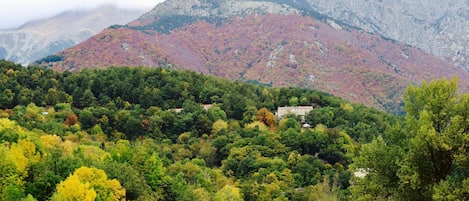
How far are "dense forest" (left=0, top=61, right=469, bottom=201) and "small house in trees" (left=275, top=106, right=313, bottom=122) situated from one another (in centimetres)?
216

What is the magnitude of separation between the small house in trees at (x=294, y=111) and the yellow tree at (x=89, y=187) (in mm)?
61438

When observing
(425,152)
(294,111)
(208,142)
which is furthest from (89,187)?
(294,111)

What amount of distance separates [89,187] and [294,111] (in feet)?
217

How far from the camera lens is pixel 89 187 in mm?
38500

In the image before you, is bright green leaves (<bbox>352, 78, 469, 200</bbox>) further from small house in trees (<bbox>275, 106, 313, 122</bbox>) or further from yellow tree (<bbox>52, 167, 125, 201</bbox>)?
small house in trees (<bbox>275, 106, 313, 122</bbox>)

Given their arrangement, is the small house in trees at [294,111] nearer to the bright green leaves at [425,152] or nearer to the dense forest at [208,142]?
the dense forest at [208,142]

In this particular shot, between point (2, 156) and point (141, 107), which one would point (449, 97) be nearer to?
point (2, 156)

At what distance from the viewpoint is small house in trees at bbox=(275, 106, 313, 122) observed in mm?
100269

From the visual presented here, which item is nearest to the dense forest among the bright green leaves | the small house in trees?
the bright green leaves

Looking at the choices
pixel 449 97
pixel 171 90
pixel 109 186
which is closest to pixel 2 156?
pixel 109 186

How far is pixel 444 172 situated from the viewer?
22250 millimetres

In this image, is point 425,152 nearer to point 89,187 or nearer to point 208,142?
point 89,187

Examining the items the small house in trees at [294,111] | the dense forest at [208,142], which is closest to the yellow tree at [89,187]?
the dense forest at [208,142]

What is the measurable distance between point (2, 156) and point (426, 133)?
29154 mm
